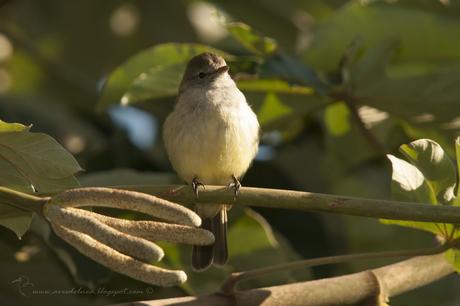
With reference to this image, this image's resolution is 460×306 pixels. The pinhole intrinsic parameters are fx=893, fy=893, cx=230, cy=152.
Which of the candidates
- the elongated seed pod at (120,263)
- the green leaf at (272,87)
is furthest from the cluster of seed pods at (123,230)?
the green leaf at (272,87)

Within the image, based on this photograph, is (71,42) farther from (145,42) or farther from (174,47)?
(174,47)

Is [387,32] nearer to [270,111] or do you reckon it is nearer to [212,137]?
[270,111]

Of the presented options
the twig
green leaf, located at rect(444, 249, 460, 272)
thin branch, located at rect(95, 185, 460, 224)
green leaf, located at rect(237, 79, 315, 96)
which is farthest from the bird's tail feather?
thin branch, located at rect(95, 185, 460, 224)

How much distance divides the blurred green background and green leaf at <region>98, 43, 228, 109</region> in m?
0.04

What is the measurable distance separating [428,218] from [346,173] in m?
2.48

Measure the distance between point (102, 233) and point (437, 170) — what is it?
1.17 m

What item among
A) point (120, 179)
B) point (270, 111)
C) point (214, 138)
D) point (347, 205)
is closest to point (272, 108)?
point (270, 111)

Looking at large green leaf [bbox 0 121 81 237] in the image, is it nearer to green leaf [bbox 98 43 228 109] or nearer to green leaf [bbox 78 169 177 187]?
green leaf [bbox 78 169 177 187]

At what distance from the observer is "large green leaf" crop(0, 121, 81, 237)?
2512 mm

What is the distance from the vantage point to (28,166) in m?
2.56

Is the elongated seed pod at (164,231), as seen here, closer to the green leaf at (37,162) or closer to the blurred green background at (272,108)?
the green leaf at (37,162)

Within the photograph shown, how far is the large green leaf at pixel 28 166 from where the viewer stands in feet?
8.24

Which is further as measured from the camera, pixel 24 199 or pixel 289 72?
pixel 289 72

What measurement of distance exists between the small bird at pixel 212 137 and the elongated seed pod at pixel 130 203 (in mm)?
1899
